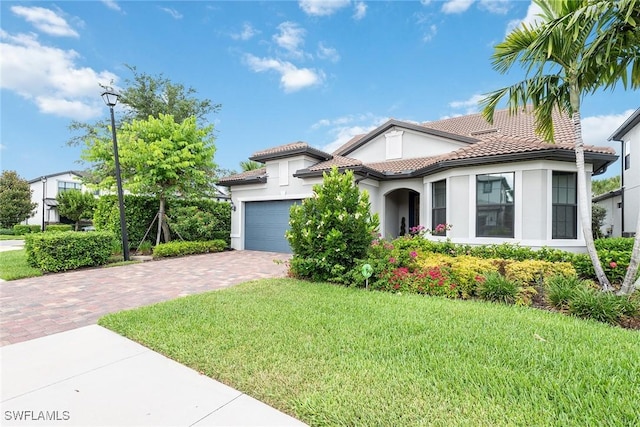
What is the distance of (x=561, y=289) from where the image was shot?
17.9 feet

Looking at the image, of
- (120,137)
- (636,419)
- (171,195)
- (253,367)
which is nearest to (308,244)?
(253,367)

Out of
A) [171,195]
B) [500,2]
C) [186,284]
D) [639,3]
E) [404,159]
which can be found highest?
[500,2]

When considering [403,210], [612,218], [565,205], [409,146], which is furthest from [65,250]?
[612,218]

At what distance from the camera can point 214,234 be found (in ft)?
52.3

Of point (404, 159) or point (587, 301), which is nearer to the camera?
point (587, 301)

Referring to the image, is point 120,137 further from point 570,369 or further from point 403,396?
point 570,369

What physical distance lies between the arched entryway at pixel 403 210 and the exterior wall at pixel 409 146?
196 cm

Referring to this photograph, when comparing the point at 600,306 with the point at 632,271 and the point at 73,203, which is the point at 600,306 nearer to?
the point at 632,271

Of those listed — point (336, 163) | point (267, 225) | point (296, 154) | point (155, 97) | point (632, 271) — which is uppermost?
point (155, 97)

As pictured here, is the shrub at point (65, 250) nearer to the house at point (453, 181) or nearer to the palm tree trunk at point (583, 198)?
the house at point (453, 181)

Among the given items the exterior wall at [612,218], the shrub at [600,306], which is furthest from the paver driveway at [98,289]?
the exterior wall at [612,218]

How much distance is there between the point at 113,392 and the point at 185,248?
1073 cm

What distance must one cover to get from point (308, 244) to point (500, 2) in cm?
1034

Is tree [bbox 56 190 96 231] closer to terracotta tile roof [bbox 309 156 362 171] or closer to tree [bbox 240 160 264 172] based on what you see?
tree [bbox 240 160 264 172]
